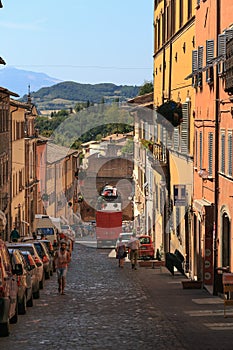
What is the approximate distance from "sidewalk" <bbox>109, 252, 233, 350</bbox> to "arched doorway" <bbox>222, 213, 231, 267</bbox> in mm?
1080

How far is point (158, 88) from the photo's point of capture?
5556cm

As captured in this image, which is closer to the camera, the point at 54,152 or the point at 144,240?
the point at 144,240

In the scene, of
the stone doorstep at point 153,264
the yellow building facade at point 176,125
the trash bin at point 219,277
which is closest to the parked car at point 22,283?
the trash bin at point 219,277

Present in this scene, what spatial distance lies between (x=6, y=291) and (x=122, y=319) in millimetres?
4452

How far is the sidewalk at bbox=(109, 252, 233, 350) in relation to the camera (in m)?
15.8

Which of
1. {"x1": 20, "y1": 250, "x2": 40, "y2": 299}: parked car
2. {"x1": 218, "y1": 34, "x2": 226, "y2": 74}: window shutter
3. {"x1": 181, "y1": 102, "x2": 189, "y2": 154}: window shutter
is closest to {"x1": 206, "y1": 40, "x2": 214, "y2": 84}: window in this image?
{"x1": 218, "y1": 34, "x2": 226, "y2": 74}: window shutter

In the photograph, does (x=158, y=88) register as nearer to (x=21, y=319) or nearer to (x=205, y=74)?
(x=205, y=74)

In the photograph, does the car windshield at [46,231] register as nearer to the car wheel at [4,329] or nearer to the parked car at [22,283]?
the parked car at [22,283]

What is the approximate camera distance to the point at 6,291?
50.4ft

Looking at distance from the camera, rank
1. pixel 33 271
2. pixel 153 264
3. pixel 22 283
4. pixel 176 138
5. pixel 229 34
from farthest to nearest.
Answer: pixel 176 138, pixel 153 264, pixel 229 34, pixel 33 271, pixel 22 283

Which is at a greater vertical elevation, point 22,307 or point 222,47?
point 222,47

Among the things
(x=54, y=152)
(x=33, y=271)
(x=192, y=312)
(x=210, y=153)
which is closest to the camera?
(x=192, y=312)

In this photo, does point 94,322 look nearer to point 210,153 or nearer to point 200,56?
point 210,153

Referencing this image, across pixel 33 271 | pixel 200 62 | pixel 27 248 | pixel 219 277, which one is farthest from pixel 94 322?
pixel 200 62
